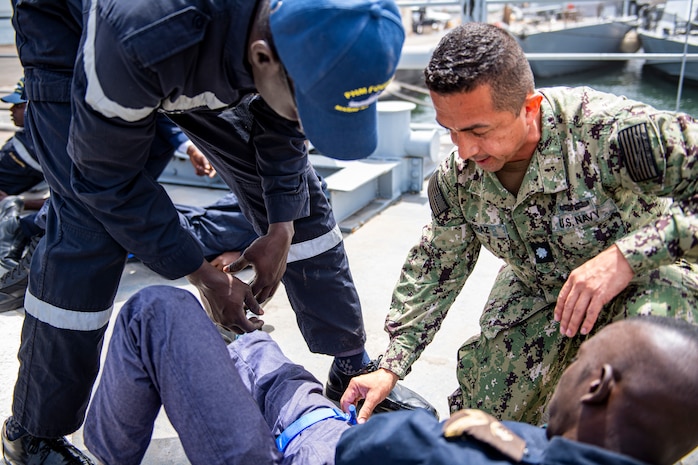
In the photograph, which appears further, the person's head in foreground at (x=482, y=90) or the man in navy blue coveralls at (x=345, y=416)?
the person's head in foreground at (x=482, y=90)

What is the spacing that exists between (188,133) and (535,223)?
107 centimetres

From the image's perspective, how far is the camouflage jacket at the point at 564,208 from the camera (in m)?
1.58

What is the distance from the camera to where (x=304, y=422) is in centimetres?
151

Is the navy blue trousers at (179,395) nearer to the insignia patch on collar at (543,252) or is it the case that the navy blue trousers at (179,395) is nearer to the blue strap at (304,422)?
the blue strap at (304,422)

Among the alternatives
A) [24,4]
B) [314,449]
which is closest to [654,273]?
[314,449]

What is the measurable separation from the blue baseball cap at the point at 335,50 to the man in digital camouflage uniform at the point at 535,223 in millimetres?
287

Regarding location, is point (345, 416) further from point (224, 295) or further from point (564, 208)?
point (564, 208)

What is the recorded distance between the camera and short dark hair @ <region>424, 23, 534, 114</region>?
1.59 metres

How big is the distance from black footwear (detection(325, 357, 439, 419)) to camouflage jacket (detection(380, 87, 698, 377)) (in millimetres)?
236

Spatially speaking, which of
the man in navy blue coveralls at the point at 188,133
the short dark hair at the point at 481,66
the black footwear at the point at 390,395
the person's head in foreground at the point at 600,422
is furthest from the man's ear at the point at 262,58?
the black footwear at the point at 390,395

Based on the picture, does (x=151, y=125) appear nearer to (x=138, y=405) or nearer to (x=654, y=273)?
(x=138, y=405)

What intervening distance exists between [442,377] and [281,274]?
2.31 feet

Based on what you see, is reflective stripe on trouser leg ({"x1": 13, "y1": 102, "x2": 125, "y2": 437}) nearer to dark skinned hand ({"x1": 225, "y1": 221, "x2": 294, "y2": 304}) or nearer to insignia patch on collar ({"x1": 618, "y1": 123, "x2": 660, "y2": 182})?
dark skinned hand ({"x1": 225, "y1": 221, "x2": 294, "y2": 304})

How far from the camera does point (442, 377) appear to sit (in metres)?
2.27
